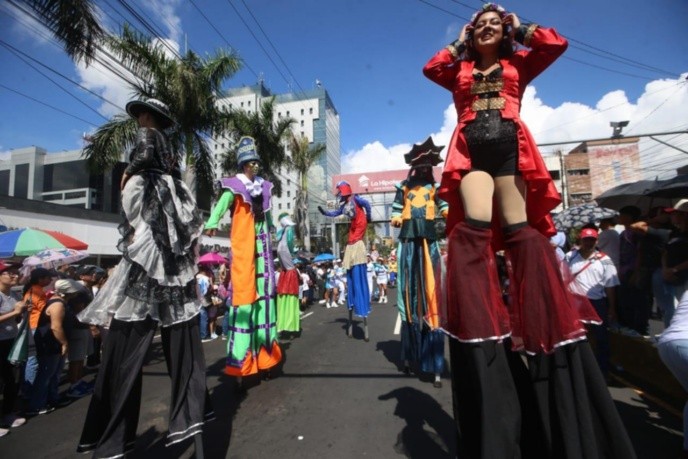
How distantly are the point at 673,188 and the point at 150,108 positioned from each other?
7.75 metres

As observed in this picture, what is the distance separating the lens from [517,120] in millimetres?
1938

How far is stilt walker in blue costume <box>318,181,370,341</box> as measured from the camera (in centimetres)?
603

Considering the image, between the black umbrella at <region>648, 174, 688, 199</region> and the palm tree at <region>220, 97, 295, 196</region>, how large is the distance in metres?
15.0

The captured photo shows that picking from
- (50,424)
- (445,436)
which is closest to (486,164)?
(445,436)

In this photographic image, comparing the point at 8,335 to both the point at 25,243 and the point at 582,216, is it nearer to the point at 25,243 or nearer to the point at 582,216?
the point at 25,243

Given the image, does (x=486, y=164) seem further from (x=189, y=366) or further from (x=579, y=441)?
Answer: (x=189, y=366)

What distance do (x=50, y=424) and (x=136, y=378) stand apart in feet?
7.42

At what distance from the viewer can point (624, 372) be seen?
4.34 metres

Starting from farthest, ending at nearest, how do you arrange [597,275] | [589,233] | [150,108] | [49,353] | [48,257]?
[48,257]
[589,233]
[597,275]
[49,353]
[150,108]

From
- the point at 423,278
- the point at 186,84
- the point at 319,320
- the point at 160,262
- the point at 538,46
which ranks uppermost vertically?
the point at 186,84

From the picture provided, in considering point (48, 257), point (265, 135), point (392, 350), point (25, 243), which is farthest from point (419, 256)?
point (265, 135)

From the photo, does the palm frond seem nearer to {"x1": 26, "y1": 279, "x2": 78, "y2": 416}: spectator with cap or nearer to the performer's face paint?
{"x1": 26, "y1": 279, "x2": 78, "y2": 416}: spectator with cap

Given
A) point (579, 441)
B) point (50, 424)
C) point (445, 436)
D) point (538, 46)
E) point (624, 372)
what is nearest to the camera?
point (579, 441)

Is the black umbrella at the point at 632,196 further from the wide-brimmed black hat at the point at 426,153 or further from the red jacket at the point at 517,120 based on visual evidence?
the red jacket at the point at 517,120
